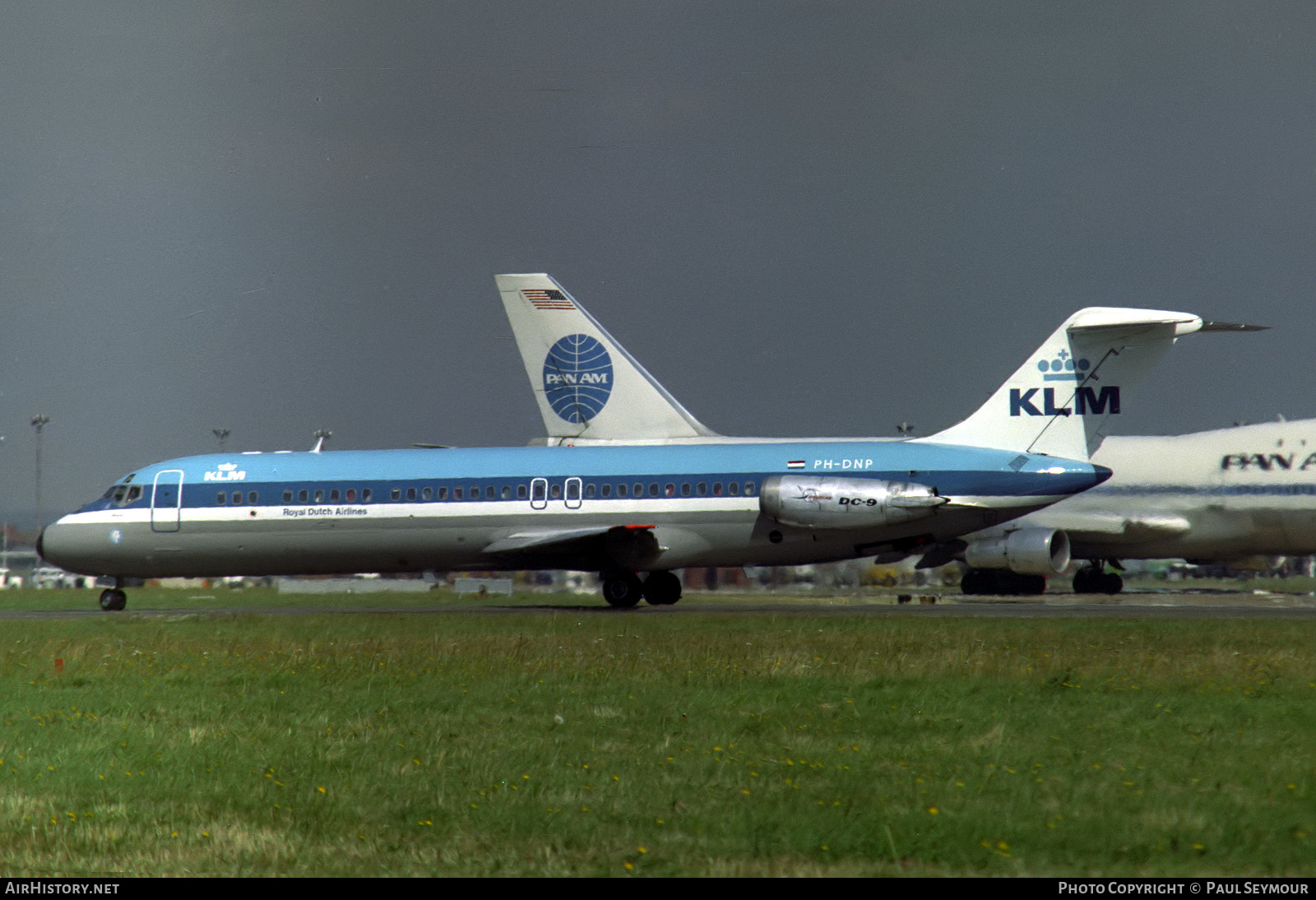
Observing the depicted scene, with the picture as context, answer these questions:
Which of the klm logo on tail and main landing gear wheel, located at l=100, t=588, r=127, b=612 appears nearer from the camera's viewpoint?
the klm logo on tail

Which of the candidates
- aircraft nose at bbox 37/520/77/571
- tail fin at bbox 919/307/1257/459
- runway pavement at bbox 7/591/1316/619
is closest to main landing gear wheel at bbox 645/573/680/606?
runway pavement at bbox 7/591/1316/619

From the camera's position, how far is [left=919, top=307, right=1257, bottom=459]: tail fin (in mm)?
31344

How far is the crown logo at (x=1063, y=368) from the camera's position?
3153 cm

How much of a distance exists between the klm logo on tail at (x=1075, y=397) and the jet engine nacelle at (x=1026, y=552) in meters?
9.34

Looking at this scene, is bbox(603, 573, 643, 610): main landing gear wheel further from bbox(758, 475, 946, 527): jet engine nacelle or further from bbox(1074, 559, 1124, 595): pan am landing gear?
bbox(1074, 559, 1124, 595): pan am landing gear

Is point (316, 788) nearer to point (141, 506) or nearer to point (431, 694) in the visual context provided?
point (431, 694)

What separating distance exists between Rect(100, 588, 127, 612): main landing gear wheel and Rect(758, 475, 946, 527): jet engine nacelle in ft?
52.1

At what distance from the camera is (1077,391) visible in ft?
103

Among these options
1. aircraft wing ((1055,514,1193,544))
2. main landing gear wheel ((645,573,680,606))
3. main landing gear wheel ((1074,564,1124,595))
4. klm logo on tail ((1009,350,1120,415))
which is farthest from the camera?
main landing gear wheel ((1074,564,1124,595))

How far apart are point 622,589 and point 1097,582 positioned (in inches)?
819

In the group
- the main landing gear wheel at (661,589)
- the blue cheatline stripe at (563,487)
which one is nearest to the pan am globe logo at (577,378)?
the main landing gear wheel at (661,589)

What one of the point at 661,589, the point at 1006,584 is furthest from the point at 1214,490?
the point at 661,589

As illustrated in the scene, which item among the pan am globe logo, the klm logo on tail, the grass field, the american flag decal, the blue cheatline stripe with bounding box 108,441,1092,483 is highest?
the american flag decal
